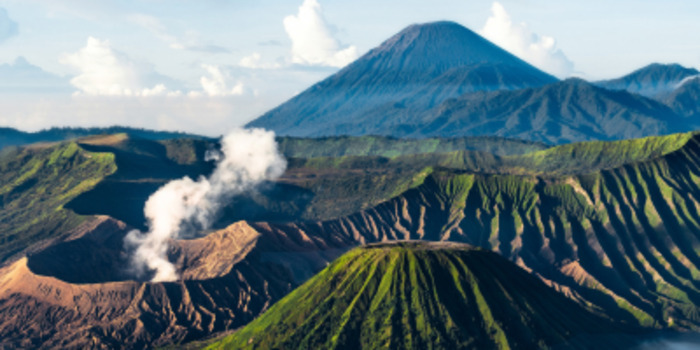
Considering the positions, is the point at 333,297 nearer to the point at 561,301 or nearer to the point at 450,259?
the point at 450,259

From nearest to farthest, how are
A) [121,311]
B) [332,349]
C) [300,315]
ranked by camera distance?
[332,349] → [300,315] → [121,311]

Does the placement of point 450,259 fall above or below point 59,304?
above

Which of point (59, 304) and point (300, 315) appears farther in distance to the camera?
point (59, 304)

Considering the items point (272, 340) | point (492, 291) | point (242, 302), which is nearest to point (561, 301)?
point (492, 291)

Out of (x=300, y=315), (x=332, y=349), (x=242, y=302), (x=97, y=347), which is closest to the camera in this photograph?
(x=332, y=349)

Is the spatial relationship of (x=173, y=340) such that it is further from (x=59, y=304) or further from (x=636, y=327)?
(x=636, y=327)

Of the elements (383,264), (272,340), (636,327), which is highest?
(383,264)

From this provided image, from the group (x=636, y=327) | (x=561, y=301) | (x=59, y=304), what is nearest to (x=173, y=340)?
(x=59, y=304)
